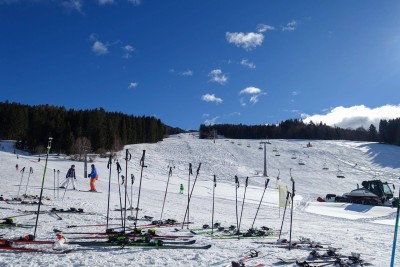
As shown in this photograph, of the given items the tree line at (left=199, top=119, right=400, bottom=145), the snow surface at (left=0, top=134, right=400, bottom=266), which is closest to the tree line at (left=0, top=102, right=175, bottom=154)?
the snow surface at (left=0, top=134, right=400, bottom=266)

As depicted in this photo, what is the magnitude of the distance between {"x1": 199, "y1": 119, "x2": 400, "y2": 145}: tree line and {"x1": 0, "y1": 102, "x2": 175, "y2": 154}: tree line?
4373 centimetres

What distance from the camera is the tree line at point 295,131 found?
144488 mm

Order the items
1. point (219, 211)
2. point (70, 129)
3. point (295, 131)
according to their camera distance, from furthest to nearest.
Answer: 1. point (295, 131)
2. point (70, 129)
3. point (219, 211)

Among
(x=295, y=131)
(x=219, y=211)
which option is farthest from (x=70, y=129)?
(x=295, y=131)

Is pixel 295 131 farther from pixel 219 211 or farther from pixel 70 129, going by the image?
pixel 219 211

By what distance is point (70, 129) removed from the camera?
7325cm

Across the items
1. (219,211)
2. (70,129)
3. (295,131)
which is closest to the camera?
(219,211)

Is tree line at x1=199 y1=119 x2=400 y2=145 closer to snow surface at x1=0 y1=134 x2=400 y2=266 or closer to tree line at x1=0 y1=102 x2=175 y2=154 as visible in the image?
tree line at x1=0 y1=102 x2=175 y2=154

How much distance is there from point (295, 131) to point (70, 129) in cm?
10816

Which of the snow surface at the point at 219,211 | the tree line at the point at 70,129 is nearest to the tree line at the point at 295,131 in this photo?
the tree line at the point at 70,129

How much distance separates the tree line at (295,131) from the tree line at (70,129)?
4373 centimetres

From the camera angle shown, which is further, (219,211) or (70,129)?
(70,129)

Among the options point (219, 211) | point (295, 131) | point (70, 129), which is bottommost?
point (219, 211)

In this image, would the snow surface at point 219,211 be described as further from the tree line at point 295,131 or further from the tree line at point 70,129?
the tree line at point 295,131
